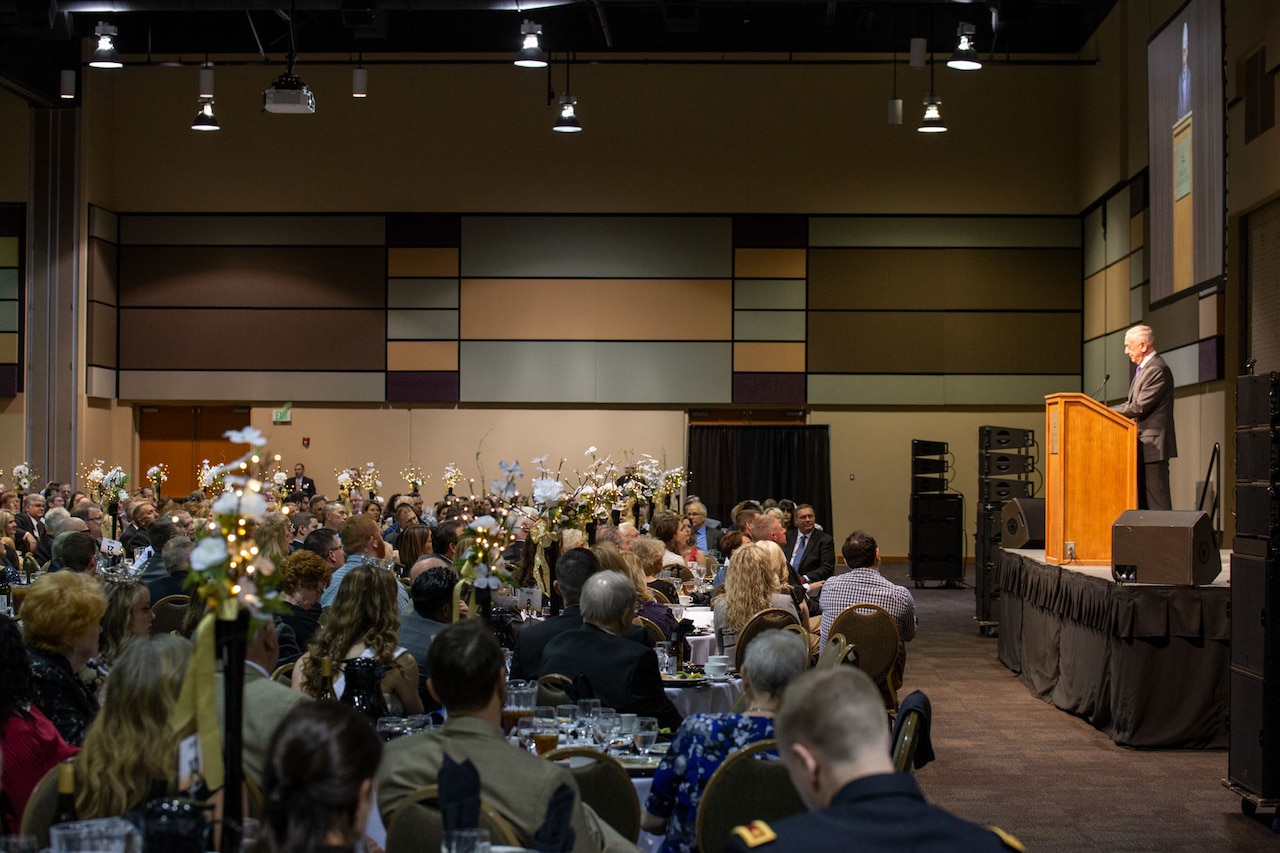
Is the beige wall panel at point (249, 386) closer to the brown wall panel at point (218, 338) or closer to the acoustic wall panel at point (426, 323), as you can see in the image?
the brown wall panel at point (218, 338)

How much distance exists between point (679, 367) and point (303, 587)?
13674mm

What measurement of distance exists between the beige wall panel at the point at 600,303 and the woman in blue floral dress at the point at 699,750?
15.8 m

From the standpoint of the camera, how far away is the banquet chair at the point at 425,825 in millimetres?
2645

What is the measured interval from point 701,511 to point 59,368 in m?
10.5

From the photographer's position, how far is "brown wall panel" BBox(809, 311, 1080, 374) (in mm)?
19156

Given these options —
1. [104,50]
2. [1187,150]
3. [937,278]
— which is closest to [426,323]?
[104,50]

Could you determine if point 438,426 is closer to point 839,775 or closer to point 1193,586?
point 1193,586

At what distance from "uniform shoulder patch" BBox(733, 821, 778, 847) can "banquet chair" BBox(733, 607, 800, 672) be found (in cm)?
421

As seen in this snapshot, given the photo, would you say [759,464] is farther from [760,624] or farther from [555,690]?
[555,690]

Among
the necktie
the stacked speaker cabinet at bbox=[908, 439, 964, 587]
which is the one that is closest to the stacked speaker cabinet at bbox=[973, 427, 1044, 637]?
the necktie

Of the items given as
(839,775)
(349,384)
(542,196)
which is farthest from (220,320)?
(839,775)

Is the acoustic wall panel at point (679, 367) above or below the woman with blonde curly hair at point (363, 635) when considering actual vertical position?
above

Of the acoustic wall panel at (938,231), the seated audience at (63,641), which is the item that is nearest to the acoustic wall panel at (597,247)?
the acoustic wall panel at (938,231)

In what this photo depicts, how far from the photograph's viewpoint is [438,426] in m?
19.3
